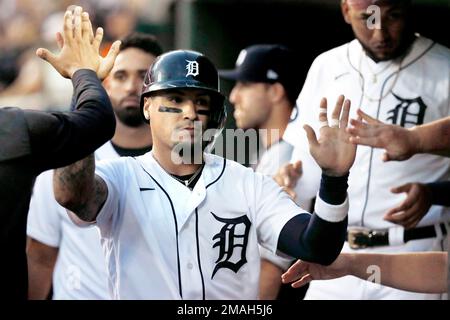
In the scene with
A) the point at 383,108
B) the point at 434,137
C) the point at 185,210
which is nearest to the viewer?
the point at 185,210

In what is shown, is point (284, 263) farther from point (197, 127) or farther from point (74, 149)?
point (74, 149)

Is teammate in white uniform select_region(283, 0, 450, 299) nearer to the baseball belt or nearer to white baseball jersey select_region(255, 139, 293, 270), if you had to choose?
the baseball belt

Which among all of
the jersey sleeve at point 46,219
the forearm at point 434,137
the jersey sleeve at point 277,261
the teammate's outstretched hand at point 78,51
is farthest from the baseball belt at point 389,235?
the teammate's outstretched hand at point 78,51

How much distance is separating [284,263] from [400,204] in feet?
1.57

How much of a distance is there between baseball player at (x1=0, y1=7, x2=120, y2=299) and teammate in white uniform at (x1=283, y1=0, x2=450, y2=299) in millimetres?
1118

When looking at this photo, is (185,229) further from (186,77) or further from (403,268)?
(403,268)

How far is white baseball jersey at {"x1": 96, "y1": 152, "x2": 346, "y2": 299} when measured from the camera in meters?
2.74

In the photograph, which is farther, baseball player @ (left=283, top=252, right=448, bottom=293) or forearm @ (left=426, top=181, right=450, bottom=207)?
forearm @ (left=426, top=181, right=450, bottom=207)

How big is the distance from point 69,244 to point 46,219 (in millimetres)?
125

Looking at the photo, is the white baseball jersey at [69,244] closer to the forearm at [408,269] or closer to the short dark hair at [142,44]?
the short dark hair at [142,44]

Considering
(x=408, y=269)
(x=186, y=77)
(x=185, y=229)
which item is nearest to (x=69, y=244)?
(x=185, y=229)

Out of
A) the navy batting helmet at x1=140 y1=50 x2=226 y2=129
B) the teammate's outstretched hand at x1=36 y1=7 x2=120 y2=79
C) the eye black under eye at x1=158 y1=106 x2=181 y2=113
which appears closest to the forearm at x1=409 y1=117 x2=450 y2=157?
the navy batting helmet at x1=140 y1=50 x2=226 y2=129

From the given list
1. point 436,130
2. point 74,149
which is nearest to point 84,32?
point 74,149

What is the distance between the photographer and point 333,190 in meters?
2.56
